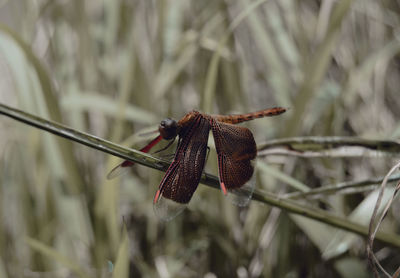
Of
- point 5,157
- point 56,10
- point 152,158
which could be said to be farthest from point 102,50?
point 152,158

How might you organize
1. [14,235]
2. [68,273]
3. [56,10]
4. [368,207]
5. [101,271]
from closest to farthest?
[368,207]
[101,271]
[68,273]
[14,235]
[56,10]

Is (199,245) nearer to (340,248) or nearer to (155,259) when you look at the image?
(155,259)

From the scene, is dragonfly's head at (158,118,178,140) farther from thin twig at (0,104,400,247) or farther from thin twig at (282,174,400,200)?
thin twig at (282,174,400,200)

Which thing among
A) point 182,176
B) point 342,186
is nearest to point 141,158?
point 182,176

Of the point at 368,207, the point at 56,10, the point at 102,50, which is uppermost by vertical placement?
the point at 56,10

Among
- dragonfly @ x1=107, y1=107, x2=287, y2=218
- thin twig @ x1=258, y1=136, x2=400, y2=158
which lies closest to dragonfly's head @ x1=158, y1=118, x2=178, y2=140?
dragonfly @ x1=107, y1=107, x2=287, y2=218

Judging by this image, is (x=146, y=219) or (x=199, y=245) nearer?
(x=199, y=245)

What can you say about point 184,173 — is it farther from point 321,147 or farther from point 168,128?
point 321,147
